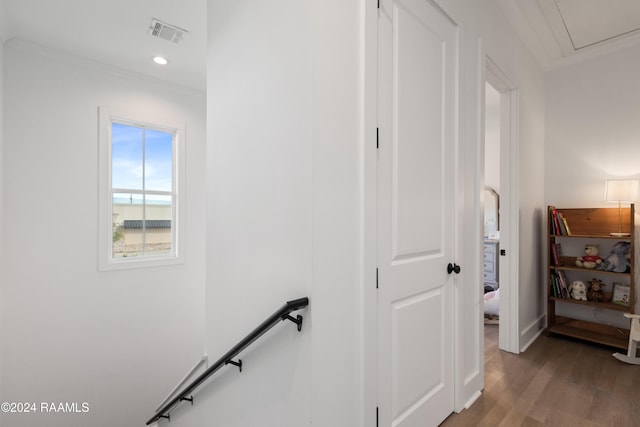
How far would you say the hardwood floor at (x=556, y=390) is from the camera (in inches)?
75.2

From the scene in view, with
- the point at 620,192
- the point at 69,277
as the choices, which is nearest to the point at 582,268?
the point at 620,192

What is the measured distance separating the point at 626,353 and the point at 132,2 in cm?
486

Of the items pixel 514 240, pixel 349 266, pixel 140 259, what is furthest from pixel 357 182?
pixel 140 259

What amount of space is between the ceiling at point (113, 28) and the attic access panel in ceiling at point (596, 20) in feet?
9.47

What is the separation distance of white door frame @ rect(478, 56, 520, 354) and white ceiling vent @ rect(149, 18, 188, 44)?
2.74 m

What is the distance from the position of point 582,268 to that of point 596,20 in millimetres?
2239

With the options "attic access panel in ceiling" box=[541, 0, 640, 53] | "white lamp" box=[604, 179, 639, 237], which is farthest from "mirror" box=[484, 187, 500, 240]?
"attic access panel in ceiling" box=[541, 0, 640, 53]

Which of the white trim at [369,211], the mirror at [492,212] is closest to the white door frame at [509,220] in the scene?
the white trim at [369,211]

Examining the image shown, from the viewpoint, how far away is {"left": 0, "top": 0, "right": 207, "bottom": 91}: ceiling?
2.13m

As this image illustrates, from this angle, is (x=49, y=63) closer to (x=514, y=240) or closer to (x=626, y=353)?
(x=514, y=240)

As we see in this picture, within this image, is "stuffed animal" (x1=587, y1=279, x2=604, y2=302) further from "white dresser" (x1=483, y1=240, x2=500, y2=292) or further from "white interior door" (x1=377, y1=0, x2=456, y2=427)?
"white interior door" (x1=377, y1=0, x2=456, y2=427)

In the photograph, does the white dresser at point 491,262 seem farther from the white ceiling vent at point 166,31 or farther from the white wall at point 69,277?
the white ceiling vent at point 166,31

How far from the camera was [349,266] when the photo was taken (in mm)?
1301

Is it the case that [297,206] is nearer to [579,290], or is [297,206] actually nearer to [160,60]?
[160,60]
